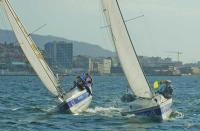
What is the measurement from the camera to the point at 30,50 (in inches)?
1676

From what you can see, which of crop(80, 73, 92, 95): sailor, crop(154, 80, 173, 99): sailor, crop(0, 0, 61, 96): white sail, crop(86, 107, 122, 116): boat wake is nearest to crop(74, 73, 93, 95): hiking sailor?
crop(80, 73, 92, 95): sailor

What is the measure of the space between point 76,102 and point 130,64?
16.7 ft

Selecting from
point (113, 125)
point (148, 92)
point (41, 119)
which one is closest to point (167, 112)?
point (148, 92)

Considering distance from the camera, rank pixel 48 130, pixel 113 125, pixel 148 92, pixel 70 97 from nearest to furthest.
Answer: pixel 48 130 → pixel 113 125 → pixel 148 92 → pixel 70 97

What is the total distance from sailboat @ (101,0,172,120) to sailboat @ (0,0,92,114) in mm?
4315

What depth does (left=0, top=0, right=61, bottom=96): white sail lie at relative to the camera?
42.4 m

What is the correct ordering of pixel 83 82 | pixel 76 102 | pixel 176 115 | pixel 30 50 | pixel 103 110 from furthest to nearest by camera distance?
pixel 103 110, pixel 83 82, pixel 30 50, pixel 176 115, pixel 76 102

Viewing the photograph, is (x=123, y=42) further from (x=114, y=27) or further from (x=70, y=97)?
(x=70, y=97)

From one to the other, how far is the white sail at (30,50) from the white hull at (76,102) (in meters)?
1.06

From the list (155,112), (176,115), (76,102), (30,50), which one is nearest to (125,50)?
(155,112)

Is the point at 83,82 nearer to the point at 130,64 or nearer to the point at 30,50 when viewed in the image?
the point at 30,50

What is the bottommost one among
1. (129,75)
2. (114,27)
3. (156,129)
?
(156,129)

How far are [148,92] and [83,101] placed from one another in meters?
6.05

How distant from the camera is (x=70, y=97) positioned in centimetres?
4191
